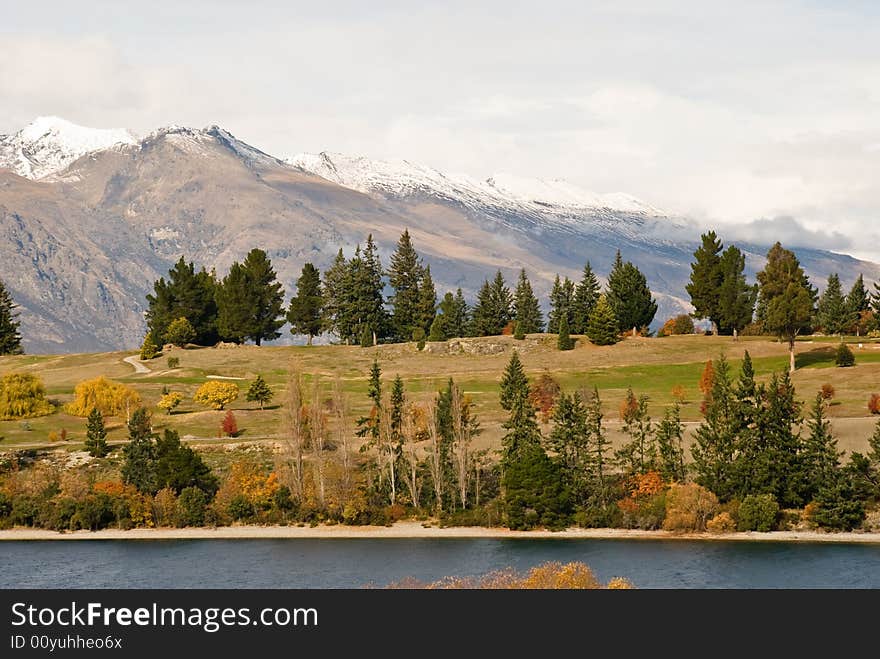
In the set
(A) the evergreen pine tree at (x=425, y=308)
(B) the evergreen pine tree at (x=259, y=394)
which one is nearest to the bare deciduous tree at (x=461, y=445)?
(B) the evergreen pine tree at (x=259, y=394)

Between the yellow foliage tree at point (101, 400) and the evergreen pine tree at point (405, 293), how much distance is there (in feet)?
186

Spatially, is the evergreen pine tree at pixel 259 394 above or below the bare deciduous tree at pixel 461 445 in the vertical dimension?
above

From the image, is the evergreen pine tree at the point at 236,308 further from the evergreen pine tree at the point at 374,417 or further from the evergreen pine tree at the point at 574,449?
the evergreen pine tree at the point at 574,449

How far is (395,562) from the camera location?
80.3 metres

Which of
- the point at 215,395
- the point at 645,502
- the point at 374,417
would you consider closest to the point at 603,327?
the point at 215,395

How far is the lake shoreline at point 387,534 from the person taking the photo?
287 ft

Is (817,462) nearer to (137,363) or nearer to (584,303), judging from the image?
(584,303)

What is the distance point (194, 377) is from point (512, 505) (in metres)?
63.8

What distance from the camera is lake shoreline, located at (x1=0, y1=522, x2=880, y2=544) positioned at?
287 feet

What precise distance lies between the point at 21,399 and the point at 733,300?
88.2 metres

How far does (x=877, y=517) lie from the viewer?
88.8 meters

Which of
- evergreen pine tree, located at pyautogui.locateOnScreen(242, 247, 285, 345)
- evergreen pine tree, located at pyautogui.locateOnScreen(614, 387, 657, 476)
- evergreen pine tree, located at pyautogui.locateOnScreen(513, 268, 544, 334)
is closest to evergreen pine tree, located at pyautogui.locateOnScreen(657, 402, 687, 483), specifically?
evergreen pine tree, located at pyautogui.locateOnScreen(614, 387, 657, 476)
